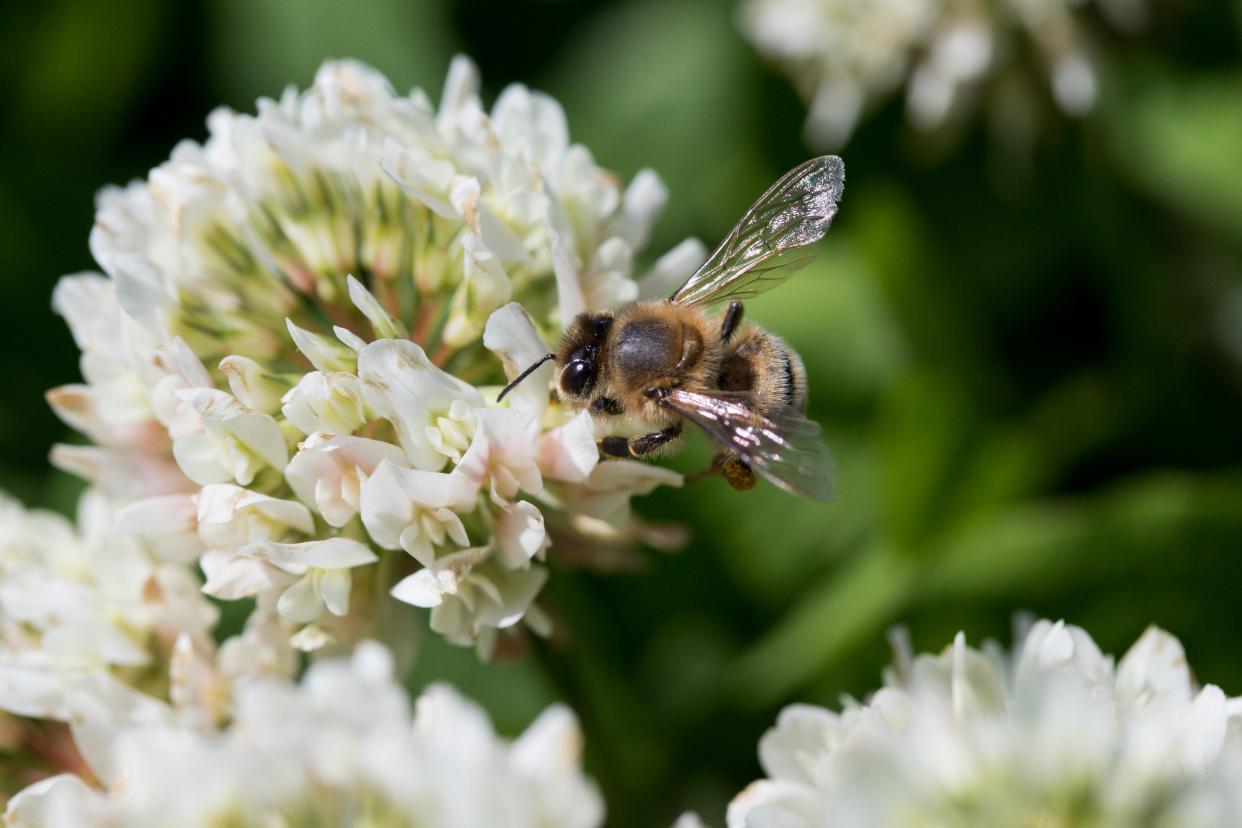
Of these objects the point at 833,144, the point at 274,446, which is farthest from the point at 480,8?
the point at 274,446

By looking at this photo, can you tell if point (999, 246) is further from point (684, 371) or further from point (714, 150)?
point (684, 371)

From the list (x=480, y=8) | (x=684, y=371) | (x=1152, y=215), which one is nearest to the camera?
(x=684, y=371)

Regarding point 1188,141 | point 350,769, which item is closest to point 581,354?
point 350,769

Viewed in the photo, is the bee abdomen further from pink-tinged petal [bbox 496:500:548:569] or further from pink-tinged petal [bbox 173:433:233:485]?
pink-tinged petal [bbox 173:433:233:485]

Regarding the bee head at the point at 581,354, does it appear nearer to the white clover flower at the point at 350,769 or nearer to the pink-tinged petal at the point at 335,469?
the pink-tinged petal at the point at 335,469

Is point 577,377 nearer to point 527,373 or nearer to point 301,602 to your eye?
point 527,373

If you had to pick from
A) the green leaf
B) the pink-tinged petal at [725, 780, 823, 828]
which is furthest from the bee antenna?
the green leaf

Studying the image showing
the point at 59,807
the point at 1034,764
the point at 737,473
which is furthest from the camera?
the point at 737,473
